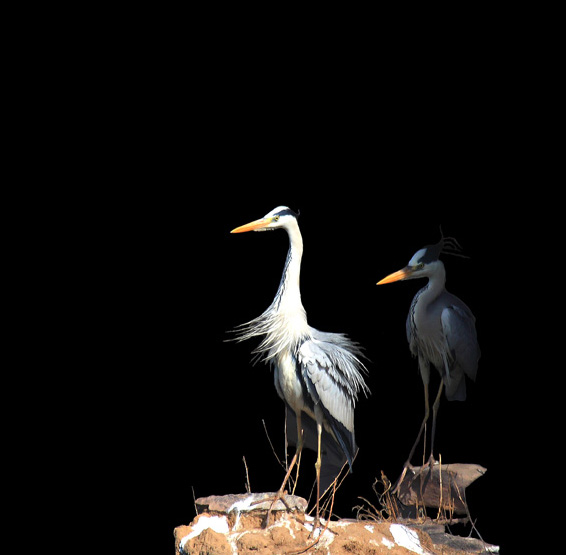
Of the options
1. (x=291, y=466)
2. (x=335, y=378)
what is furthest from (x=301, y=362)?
(x=291, y=466)

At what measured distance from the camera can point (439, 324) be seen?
17.8ft

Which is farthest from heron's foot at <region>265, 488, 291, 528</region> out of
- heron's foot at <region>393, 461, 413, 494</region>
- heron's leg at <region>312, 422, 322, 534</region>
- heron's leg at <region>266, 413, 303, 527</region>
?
heron's foot at <region>393, 461, 413, 494</region>

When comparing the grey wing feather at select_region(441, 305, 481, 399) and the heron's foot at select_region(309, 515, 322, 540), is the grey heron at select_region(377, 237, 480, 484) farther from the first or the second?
the heron's foot at select_region(309, 515, 322, 540)

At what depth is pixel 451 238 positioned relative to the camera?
18.0 ft

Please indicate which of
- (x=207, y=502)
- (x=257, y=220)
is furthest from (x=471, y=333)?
(x=207, y=502)

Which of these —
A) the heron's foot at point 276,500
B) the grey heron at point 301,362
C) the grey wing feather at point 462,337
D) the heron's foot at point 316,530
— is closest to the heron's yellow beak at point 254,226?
the grey heron at point 301,362

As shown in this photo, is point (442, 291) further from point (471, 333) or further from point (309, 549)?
point (309, 549)

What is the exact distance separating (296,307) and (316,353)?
0.85 ft

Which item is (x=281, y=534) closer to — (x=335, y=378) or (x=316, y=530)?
(x=316, y=530)

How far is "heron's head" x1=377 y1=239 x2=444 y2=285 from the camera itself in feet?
17.8

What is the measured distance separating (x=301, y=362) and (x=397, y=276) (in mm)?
791

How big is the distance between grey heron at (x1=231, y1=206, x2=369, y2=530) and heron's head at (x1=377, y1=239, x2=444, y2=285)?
471 millimetres

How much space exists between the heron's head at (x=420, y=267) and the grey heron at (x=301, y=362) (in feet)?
1.55

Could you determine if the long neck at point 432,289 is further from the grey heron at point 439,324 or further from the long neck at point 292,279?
the long neck at point 292,279
